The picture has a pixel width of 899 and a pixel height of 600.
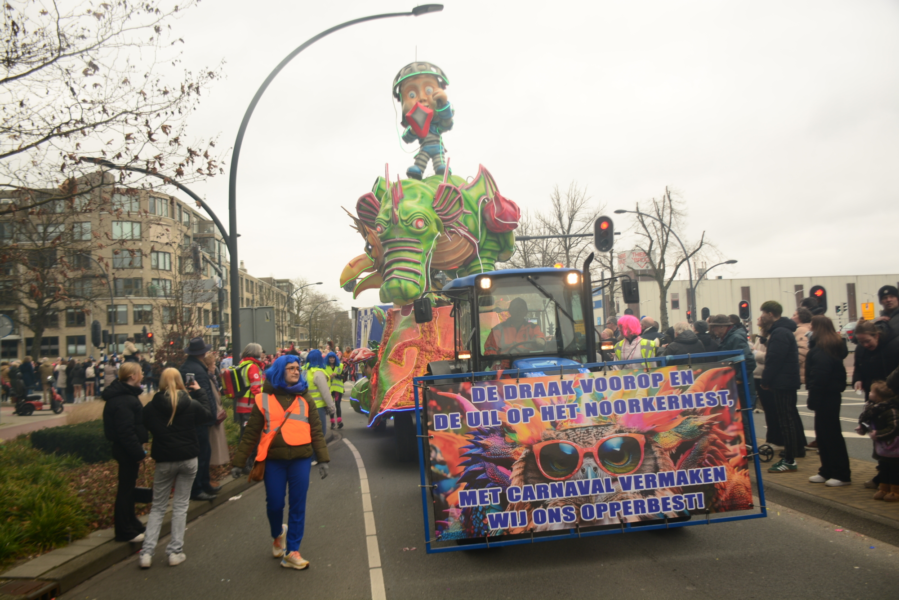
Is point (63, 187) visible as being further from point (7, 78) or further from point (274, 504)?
point (274, 504)

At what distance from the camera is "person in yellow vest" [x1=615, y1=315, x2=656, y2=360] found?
1055 cm

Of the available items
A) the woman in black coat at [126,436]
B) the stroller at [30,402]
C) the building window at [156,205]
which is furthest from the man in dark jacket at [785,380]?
the stroller at [30,402]

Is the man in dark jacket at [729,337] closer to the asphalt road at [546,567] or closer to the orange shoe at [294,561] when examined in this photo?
the asphalt road at [546,567]

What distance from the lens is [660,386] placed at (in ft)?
16.5

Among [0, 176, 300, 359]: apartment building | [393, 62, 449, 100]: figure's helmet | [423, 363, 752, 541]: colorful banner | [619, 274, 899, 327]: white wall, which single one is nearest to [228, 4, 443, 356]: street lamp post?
[0, 176, 300, 359]: apartment building

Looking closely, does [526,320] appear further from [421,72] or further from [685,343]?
[421,72]

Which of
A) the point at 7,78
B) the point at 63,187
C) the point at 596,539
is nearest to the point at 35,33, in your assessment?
the point at 7,78

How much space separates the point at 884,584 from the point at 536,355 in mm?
3760

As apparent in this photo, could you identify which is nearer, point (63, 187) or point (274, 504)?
point (274, 504)

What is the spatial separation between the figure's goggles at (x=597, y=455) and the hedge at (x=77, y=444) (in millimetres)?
7733

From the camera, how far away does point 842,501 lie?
19.9 feet

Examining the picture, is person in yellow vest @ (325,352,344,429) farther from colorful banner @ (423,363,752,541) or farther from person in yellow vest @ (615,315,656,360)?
colorful banner @ (423,363,752,541)

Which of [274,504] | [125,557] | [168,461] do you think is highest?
[168,461]

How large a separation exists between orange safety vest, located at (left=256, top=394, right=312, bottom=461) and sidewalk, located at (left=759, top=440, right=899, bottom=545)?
Answer: 16.3ft
